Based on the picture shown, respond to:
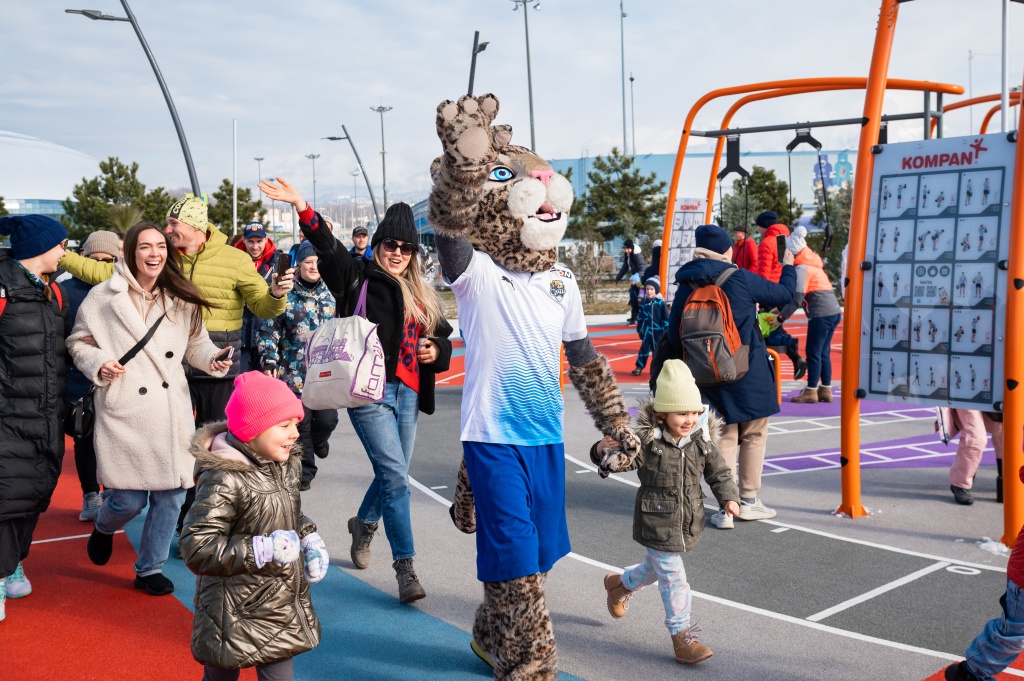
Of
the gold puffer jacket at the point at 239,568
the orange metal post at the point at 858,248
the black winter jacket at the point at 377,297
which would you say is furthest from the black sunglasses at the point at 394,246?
the orange metal post at the point at 858,248

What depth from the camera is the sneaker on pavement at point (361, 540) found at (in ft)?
18.8

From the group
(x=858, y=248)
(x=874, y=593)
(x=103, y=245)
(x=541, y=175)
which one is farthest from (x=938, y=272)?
(x=103, y=245)

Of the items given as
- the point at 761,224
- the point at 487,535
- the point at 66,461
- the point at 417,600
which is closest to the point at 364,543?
the point at 417,600

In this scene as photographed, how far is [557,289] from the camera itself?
4023 millimetres

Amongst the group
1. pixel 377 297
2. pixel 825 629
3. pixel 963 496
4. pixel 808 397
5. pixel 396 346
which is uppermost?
pixel 377 297

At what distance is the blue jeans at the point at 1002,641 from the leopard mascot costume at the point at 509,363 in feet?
5.57

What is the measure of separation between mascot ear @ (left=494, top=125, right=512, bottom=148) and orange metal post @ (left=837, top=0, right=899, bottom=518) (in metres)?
3.57

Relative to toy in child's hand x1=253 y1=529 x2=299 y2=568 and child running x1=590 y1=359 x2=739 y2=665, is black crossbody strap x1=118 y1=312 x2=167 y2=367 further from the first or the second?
child running x1=590 y1=359 x2=739 y2=665

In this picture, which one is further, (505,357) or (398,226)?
(398,226)

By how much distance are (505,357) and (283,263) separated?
7.38 feet

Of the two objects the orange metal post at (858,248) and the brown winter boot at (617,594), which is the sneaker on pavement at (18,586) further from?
the orange metal post at (858,248)

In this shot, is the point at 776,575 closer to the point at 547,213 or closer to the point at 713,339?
the point at 713,339

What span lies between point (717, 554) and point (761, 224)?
19.2 feet

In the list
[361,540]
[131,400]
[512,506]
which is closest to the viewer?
[512,506]
